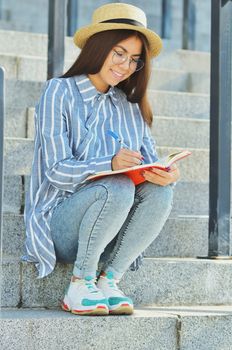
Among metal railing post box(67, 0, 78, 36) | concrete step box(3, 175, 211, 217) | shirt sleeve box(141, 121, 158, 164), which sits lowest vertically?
concrete step box(3, 175, 211, 217)

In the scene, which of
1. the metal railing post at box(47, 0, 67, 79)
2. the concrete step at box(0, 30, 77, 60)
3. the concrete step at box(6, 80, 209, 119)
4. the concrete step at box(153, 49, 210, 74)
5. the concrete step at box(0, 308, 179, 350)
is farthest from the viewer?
the concrete step at box(153, 49, 210, 74)

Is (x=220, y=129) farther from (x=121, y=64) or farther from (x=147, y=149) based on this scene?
(x=121, y=64)

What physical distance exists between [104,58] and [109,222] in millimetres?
661

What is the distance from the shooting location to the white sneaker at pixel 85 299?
132 inches

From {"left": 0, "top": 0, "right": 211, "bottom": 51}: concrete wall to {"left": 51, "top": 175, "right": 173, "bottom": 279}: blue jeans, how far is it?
4.48 metres

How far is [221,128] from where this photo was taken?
408cm

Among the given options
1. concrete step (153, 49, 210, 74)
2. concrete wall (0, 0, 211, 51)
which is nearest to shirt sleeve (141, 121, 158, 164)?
concrete step (153, 49, 210, 74)

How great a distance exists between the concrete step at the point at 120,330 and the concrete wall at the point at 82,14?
15.1 ft

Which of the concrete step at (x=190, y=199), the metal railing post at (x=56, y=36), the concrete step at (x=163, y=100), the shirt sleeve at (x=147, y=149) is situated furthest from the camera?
the concrete step at (x=163, y=100)

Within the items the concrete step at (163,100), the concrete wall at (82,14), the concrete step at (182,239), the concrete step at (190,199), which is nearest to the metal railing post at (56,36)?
the concrete step at (163,100)

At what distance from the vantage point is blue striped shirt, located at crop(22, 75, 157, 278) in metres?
3.46

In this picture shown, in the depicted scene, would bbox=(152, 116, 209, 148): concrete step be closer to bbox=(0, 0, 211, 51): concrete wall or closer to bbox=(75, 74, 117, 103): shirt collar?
bbox=(75, 74, 117, 103): shirt collar

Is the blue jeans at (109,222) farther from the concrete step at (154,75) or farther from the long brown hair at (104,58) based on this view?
the concrete step at (154,75)

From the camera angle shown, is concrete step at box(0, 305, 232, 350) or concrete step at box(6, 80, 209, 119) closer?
concrete step at box(0, 305, 232, 350)
